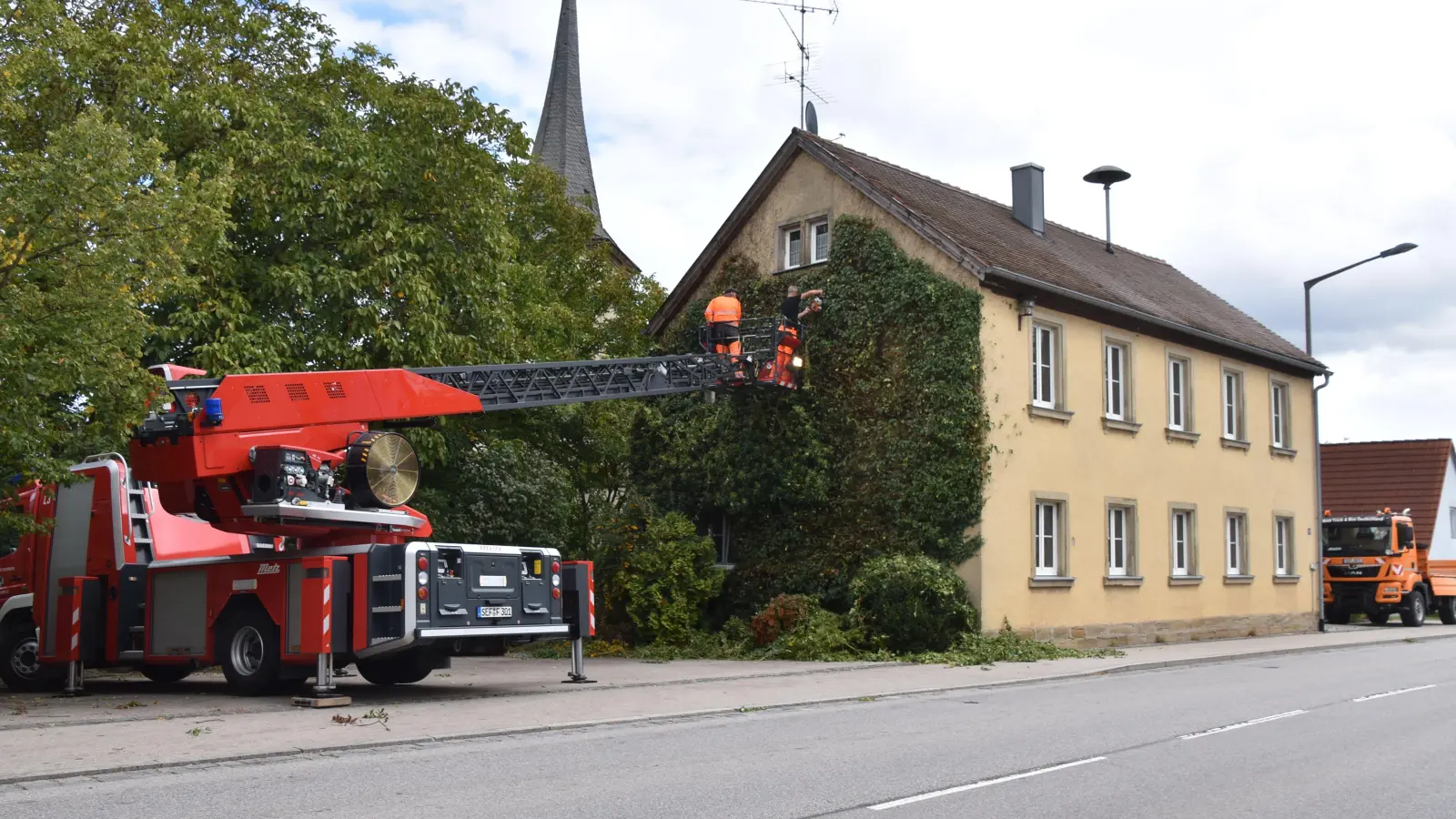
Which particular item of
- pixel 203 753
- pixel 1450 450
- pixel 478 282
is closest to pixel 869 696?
pixel 203 753

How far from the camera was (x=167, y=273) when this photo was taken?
45.0 ft

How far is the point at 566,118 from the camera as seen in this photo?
59.2 metres

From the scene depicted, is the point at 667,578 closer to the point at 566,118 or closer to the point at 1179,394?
the point at 1179,394

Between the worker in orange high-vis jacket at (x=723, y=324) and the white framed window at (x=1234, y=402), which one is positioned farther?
the white framed window at (x=1234, y=402)

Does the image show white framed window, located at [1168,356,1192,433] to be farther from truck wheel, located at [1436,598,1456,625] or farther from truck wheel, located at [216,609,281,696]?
truck wheel, located at [216,609,281,696]

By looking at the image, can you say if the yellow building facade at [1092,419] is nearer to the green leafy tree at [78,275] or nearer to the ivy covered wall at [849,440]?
the ivy covered wall at [849,440]

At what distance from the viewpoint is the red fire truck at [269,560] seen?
13289mm

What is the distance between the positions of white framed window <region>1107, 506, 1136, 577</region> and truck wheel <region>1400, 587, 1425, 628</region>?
13.7 metres

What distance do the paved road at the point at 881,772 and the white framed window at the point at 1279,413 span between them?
17640 mm

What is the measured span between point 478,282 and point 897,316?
22.5ft

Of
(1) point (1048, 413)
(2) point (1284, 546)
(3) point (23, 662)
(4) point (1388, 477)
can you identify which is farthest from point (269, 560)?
(4) point (1388, 477)

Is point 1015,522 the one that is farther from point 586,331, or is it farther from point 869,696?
point 586,331

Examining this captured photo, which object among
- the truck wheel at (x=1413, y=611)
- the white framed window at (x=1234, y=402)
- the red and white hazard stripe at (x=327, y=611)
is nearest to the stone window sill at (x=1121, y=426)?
the white framed window at (x=1234, y=402)

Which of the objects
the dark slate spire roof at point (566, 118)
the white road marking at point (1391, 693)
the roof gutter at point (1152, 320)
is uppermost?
the dark slate spire roof at point (566, 118)
